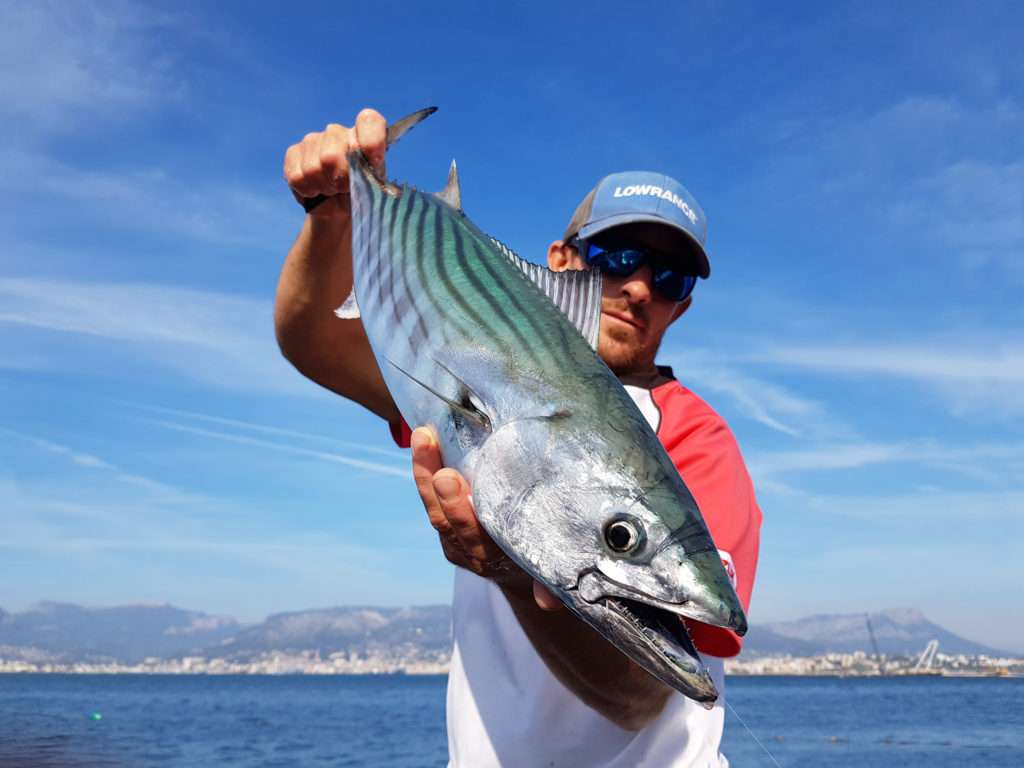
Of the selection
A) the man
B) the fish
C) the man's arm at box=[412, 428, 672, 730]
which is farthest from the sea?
the fish

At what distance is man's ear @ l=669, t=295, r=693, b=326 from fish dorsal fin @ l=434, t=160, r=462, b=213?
4.05 feet

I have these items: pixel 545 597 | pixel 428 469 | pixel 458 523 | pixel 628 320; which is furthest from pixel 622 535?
pixel 628 320

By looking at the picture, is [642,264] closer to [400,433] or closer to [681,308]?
[681,308]

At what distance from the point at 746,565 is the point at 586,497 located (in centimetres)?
128

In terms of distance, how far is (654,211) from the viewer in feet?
12.1

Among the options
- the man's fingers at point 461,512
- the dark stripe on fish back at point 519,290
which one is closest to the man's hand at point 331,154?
the dark stripe on fish back at point 519,290

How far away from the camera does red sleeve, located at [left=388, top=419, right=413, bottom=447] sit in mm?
3818

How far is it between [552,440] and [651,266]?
193cm

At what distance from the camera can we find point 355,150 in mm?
3107

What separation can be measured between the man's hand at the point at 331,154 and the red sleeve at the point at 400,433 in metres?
1.06

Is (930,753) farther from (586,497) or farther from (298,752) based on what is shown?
(586,497)

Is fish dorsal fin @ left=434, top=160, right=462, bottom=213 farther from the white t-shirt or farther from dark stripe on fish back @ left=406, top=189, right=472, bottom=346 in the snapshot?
the white t-shirt

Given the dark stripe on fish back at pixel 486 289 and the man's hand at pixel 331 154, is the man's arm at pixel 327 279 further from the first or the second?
the dark stripe on fish back at pixel 486 289

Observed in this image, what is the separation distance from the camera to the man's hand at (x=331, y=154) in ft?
10.2
